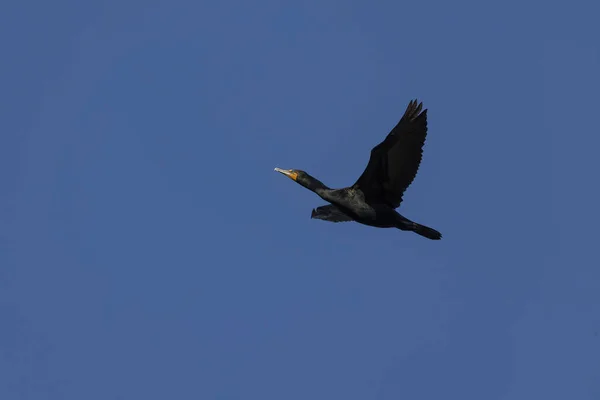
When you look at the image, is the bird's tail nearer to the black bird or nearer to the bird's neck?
the black bird

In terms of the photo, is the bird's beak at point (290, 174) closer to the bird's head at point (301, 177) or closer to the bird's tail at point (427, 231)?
the bird's head at point (301, 177)

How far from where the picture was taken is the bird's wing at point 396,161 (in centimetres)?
3391

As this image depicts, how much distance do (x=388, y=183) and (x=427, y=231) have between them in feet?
4.67

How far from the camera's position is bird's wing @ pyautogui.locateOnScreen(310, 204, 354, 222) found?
37.4 meters

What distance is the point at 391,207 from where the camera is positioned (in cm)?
3522

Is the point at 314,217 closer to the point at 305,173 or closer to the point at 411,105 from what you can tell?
the point at 305,173

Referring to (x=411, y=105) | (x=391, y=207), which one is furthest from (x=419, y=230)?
(x=411, y=105)

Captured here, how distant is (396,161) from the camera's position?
113 ft

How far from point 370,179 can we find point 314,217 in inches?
119

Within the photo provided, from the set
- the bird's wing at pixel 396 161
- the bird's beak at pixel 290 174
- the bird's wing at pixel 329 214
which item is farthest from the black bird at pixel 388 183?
the bird's wing at pixel 329 214

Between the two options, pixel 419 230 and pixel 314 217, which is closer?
pixel 419 230

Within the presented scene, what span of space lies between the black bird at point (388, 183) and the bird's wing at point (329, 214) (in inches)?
Result: 53.0

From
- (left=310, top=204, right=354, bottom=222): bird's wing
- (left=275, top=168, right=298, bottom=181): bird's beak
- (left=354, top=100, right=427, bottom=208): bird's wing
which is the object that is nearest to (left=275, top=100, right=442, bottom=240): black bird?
(left=354, top=100, right=427, bottom=208): bird's wing

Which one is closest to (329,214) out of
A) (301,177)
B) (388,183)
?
(301,177)
